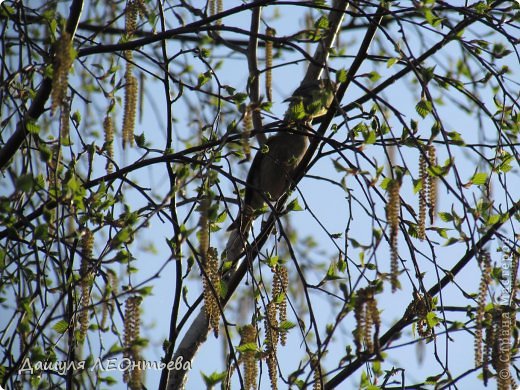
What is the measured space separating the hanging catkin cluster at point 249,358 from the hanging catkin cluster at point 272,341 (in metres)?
0.05

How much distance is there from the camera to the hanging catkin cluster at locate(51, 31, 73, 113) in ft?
6.22

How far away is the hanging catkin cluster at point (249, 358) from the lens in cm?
226

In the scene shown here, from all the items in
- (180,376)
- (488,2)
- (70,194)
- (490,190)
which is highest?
(488,2)

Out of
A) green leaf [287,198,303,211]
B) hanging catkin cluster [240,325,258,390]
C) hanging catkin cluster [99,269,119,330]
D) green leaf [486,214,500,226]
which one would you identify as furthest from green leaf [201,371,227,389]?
green leaf [486,214,500,226]

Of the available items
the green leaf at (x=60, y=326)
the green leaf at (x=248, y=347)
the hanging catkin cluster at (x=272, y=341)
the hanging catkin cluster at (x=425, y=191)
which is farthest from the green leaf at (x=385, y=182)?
the green leaf at (x=60, y=326)

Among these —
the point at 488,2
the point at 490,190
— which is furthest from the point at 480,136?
the point at 488,2

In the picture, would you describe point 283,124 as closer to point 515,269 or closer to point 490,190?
point 490,190

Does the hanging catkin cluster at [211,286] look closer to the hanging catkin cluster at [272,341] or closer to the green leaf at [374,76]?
the hanging catkin cluster at [272,341]

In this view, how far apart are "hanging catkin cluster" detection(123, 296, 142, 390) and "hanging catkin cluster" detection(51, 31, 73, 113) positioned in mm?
604

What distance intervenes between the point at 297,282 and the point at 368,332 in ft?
4.61

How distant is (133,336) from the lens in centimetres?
201

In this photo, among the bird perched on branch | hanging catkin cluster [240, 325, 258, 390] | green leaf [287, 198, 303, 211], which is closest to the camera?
hanging catkin cluster [240, 325, 258, 390]

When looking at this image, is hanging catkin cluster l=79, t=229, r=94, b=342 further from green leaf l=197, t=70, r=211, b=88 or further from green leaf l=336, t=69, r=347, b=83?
green leaf l=336, t=69, r=347, b=83

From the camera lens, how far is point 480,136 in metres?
2.79
